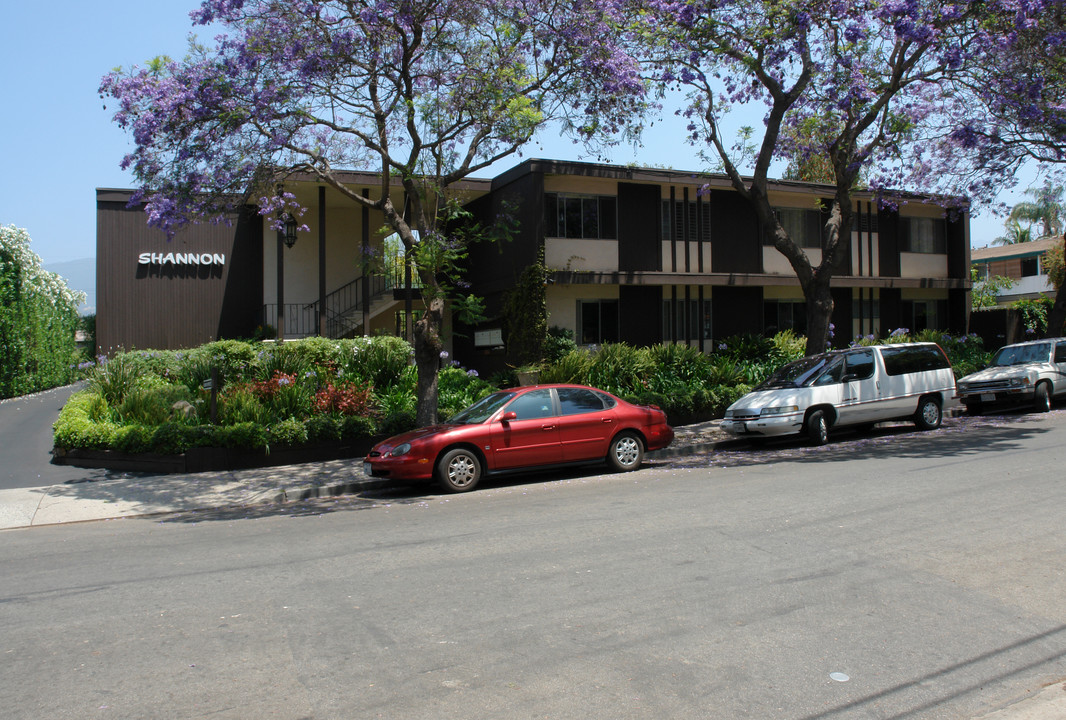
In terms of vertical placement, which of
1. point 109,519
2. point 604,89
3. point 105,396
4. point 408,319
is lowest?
point 109,519

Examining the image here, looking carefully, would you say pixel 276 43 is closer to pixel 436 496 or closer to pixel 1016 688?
pixel 436 496

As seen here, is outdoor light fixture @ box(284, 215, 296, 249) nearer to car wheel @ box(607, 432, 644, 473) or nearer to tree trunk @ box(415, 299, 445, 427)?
tree trunk @ box(415, 299, 445, 427)

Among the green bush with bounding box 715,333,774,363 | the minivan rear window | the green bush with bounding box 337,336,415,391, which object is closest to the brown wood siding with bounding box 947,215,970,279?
the green bush with bounding box 715,333,774,363

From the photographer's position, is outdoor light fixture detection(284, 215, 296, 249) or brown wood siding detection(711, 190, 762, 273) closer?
outdoor light fixture detection(284, 215, 296, 249)

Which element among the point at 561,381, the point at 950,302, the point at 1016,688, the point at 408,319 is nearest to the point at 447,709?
the point at 1016,688

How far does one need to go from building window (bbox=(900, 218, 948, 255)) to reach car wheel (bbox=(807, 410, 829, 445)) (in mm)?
15070

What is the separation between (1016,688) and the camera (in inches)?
170

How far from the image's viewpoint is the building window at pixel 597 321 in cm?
2180

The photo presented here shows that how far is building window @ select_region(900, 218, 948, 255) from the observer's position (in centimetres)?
2670

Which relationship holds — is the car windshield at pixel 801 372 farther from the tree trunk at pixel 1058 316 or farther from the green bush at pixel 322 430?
the tree trunk at pixel 1058 316

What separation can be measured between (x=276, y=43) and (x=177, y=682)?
1084cm

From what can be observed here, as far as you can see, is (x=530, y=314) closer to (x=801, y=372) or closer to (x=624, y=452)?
(x=801, y=372)

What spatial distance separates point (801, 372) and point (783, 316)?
34.3 ft

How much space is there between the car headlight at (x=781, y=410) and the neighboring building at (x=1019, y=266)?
33.0 m
